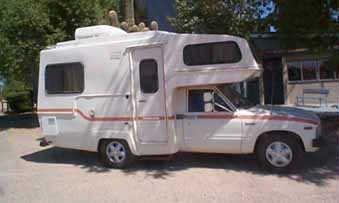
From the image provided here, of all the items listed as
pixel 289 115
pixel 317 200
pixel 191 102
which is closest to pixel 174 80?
pixel 191 102

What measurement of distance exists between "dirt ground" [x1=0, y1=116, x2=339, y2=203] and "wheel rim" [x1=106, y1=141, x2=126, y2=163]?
271 mm

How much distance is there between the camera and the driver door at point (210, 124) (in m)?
7.34

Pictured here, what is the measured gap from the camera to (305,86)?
785 inches

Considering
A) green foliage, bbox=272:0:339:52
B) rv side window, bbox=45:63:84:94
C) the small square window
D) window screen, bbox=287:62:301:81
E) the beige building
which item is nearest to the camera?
rv side window, bbox=45:63:84:94

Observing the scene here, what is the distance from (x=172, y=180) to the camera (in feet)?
23.0

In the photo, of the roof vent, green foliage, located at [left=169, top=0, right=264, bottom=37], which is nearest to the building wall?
green foliage, located at [left=169, top=0, right=264, bottom=37]

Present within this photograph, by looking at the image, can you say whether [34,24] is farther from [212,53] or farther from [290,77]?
[290,77]

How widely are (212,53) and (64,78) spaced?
3.35 m

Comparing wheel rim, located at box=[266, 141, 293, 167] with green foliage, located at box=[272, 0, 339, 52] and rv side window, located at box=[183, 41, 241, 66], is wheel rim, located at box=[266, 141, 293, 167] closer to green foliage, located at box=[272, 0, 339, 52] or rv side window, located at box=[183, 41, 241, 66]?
rv side window, located at box=[183, 41, 241, 66]

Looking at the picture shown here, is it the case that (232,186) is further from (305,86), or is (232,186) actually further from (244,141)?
(305,86)

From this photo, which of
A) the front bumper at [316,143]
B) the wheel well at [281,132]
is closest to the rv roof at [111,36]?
the wheel well at [281,132]

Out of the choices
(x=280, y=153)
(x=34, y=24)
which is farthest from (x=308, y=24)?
(x=34, y=24)

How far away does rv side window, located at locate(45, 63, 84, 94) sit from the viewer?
833 centimetres

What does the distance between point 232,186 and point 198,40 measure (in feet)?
9.19
